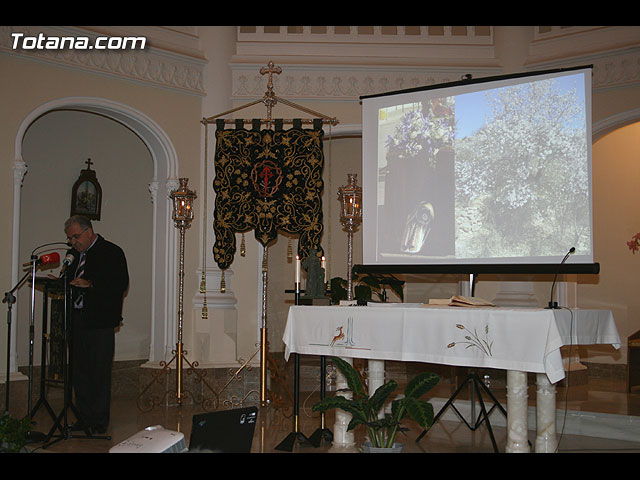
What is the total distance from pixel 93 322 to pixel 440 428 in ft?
10.3

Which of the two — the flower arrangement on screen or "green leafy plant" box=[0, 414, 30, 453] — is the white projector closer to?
"green leafy plant" box=[0, 414, 30, 453]

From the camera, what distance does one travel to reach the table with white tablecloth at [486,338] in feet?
14.8

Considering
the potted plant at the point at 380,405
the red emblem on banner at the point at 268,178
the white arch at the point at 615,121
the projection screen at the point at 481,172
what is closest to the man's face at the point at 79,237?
the red emblem on banner at the point at 268,178

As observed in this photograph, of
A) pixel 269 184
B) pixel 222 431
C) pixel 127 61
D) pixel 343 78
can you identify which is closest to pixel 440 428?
pixel 222 431

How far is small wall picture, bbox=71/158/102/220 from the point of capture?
27.9 feet

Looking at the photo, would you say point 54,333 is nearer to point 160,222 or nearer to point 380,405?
point 160,222

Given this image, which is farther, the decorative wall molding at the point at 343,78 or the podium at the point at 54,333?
the decorative wall molding at the point at 343,78

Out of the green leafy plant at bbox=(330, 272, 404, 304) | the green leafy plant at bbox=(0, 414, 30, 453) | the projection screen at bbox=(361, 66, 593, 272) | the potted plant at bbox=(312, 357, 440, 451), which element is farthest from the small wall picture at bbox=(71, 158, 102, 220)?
the potted plant at bbox=(312, 357, 440, 451)

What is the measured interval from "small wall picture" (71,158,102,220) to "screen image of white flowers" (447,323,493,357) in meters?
5.31

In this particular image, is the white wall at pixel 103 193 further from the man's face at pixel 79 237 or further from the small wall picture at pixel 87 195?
the man's face at pixel 79 237

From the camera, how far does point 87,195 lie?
28.3 ft

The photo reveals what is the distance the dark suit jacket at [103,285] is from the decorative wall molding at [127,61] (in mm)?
2258
